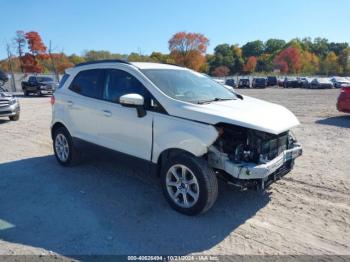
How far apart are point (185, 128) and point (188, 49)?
8695 cm

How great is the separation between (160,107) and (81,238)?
1.85 meters

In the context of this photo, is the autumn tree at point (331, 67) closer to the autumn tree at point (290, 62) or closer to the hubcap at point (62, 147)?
the autumn tree at point (290, 62)

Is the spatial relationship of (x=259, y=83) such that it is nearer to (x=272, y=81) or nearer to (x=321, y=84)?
(x=272, y=81)

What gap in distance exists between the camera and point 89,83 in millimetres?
5438

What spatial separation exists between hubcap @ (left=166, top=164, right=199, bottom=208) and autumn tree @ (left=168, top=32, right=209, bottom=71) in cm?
8489

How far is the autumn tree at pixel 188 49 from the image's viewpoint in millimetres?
87250

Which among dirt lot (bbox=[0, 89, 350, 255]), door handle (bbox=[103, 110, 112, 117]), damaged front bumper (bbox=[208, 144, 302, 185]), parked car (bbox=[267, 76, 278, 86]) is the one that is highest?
parked car (bbox=[267, 76, 278, 86])

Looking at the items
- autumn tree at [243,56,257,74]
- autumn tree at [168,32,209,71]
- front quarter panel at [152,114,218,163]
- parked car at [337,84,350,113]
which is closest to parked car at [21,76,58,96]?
parked car at [337,84,350,113]

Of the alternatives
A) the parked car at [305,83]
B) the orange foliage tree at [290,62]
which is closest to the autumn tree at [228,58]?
the orange foliage tree at [290,62]

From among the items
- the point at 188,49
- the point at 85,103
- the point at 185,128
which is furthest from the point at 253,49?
the point at 185,128

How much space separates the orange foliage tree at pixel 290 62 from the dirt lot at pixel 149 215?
10145 cm

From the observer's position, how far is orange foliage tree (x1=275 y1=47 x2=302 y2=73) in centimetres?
10038

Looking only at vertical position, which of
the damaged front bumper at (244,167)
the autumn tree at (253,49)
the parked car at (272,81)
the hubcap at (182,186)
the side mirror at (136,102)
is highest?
the autumn tree at (253,49)

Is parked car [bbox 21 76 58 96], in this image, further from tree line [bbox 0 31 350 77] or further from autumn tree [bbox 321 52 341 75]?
autumn tree [bbox 321 52 341 75]
